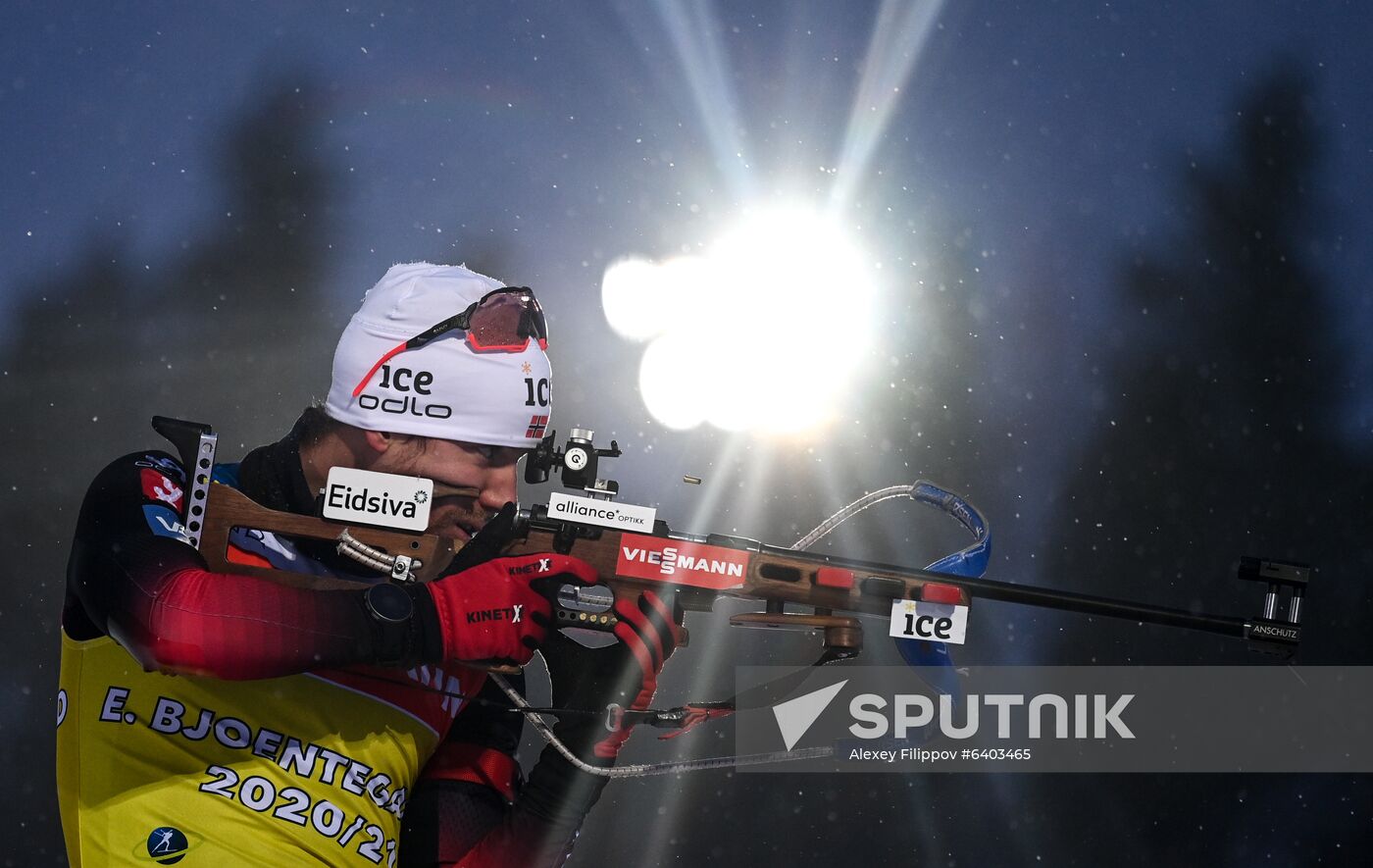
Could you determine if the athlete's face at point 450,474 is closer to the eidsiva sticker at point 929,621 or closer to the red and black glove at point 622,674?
the red and black glove at point 622,674

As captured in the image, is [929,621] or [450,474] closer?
[450,474]

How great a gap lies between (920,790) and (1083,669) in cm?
90

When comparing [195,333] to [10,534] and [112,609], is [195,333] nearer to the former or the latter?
[10,534]

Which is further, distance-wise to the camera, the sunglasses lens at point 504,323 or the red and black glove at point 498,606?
the sunglasses lens at point 504,323

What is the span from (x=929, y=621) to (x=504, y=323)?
1210mm

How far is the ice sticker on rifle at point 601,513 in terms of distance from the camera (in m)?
2.56

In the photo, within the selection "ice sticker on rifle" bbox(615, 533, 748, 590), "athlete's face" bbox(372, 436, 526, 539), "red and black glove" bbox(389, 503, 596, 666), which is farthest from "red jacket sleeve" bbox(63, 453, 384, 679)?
"ice sticker on rifle" bbox(615, 533, 748, 590)

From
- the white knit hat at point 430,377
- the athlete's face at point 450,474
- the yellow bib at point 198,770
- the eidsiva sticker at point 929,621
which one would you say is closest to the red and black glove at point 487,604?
the athlete's face at point 450,474

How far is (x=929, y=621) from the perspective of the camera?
292 cm

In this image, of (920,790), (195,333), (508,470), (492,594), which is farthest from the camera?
(920,790)

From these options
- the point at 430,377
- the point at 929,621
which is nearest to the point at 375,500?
the point at 430,377

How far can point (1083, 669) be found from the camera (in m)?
5.45

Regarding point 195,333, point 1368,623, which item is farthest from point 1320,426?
point 195,333

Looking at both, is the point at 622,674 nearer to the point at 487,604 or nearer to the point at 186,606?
the point at 487,604
